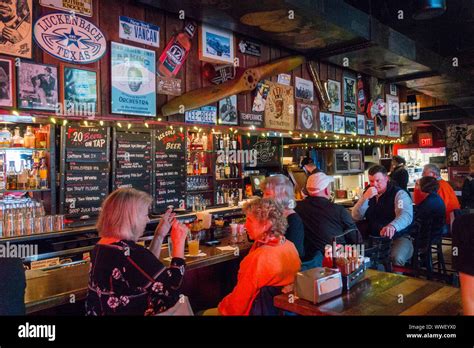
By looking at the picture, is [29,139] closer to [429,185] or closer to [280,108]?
[280,108]

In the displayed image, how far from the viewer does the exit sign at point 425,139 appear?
46.3ft

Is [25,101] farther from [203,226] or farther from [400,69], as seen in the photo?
[400,69]

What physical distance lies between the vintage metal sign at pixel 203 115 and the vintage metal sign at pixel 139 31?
85 cm

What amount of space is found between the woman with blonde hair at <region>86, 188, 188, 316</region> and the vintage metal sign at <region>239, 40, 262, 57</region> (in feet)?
11.8

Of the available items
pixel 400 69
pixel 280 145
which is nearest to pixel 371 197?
pixel 280 145

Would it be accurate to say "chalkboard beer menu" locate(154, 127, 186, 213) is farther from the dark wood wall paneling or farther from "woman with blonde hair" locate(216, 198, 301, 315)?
"woman with blonde hair" locate(216, 198, 301, 315)

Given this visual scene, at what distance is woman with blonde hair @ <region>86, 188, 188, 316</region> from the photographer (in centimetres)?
189

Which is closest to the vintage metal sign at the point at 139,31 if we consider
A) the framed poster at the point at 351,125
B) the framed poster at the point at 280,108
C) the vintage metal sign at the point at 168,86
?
the vintage metal sign at the point at 168,86

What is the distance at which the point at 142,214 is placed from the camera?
6.89 ft

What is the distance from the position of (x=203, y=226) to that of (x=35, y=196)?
2.10m

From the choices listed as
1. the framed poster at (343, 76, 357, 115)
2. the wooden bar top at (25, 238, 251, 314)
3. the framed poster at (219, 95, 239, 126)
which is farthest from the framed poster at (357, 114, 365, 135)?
the wooden bar top at (25, 238, 251, 314)

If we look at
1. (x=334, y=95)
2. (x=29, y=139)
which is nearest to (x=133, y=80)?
(x=29, y=139)

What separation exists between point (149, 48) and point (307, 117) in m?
2.79

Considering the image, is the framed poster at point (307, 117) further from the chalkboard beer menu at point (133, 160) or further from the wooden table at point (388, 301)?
the wooden table at point (388, 301)
